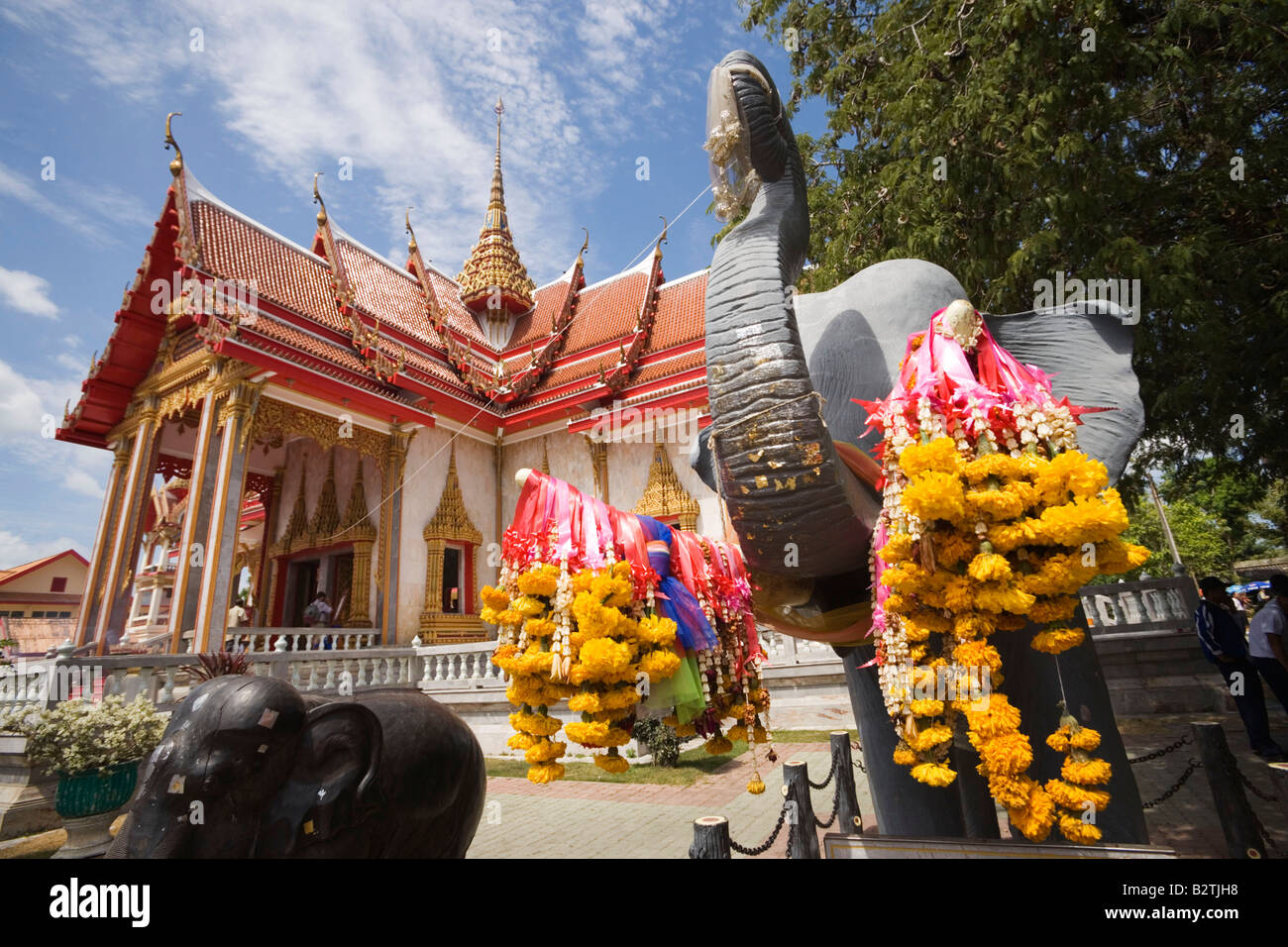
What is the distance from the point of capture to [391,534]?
38.8 feet

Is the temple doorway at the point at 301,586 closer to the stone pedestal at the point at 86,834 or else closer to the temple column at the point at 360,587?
the temple column at the point at 360,587

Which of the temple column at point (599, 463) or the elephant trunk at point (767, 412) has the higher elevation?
the temple column at point (599, 463)

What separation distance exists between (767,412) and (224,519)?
10.3 meters

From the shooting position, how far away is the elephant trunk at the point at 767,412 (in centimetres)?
153

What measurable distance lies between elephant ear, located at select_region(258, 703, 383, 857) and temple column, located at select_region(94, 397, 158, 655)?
10647 mm

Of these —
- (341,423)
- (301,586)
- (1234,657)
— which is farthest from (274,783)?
(301,586)

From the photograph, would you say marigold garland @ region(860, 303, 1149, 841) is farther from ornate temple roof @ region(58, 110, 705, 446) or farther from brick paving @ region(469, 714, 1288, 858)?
ornate temple roof @ region(58, 110, 705, 446)

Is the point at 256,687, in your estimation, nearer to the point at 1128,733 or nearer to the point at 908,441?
the point at 908,441

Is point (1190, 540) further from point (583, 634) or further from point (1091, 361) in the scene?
point (583, 634)

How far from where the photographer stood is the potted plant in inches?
177

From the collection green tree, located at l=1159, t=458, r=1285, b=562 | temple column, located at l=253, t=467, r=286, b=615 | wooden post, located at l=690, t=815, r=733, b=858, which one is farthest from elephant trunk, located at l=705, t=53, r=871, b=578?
green tree, located at l=1159, t=458, r=1285, b=562

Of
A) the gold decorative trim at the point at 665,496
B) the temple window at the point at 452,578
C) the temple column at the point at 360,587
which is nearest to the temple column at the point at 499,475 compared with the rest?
the temple window at the point at 452,578

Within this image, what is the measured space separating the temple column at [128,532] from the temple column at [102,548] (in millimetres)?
93
